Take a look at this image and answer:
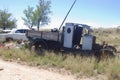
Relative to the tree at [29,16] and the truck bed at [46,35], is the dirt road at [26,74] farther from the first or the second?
the tree at [29,16]

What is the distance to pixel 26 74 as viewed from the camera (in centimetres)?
1270

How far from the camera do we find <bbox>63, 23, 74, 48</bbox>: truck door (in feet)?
60.3

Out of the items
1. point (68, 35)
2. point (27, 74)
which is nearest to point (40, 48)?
point (68, 35)

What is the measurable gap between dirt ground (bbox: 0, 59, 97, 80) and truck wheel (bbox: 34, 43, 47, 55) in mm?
3657

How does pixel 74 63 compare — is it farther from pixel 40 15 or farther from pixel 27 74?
pixel 40 15

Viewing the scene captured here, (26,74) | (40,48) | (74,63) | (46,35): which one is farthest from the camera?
(40,48)

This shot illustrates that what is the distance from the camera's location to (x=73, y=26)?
18453 millimetres

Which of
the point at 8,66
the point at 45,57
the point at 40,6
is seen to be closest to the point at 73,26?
the point at 45,57

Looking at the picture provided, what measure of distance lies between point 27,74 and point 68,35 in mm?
6351

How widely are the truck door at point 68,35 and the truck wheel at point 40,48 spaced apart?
1.56 m

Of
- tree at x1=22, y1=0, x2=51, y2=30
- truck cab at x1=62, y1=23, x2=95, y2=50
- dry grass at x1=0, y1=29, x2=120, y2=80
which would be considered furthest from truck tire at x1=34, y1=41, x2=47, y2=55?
tree at x1=22, y1=0, x2=51, y2=30

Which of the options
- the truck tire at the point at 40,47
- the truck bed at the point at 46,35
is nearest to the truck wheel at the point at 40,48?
the truck tire at the point at 40,47

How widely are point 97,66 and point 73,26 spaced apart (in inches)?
188

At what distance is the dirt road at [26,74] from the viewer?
12.1m
